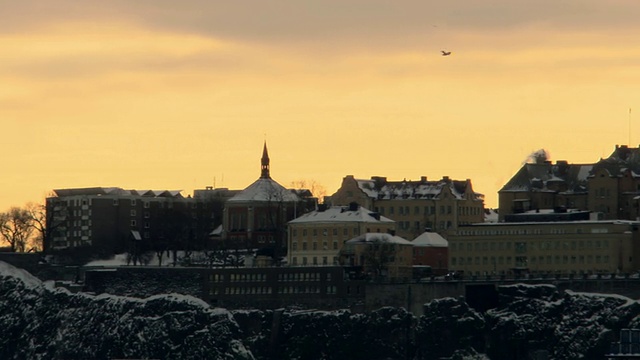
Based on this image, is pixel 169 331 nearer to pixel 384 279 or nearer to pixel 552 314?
pixel 384 279

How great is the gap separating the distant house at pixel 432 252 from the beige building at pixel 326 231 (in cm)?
438

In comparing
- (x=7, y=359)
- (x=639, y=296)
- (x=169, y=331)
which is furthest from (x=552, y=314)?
(x=7, y=359)

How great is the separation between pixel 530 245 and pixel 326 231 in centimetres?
2206

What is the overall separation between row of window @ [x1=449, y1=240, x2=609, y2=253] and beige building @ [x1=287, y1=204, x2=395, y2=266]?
487 inches

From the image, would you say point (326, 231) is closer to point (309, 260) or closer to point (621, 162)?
point (309, 260)

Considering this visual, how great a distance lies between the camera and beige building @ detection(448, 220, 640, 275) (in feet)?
541

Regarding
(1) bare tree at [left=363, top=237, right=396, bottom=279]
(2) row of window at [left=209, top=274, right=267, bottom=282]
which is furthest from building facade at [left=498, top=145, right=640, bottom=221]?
(2) row of window at [left=209, top=274, right=267, bottom=282]

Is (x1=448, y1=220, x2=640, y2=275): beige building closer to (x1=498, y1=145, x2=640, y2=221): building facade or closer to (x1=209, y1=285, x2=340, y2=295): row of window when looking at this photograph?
(x1=498, y1=145, x2=640, y2=221): building facade

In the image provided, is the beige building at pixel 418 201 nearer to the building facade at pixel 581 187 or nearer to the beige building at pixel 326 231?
the beige building at pixel 326 231

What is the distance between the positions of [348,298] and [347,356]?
7169 mm

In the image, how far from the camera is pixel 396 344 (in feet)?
521

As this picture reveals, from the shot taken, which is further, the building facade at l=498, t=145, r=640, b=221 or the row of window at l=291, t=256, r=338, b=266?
the row of window at l=291, t=256, r=338, b=266

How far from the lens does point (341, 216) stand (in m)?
186

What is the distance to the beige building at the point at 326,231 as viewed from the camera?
184500mm
